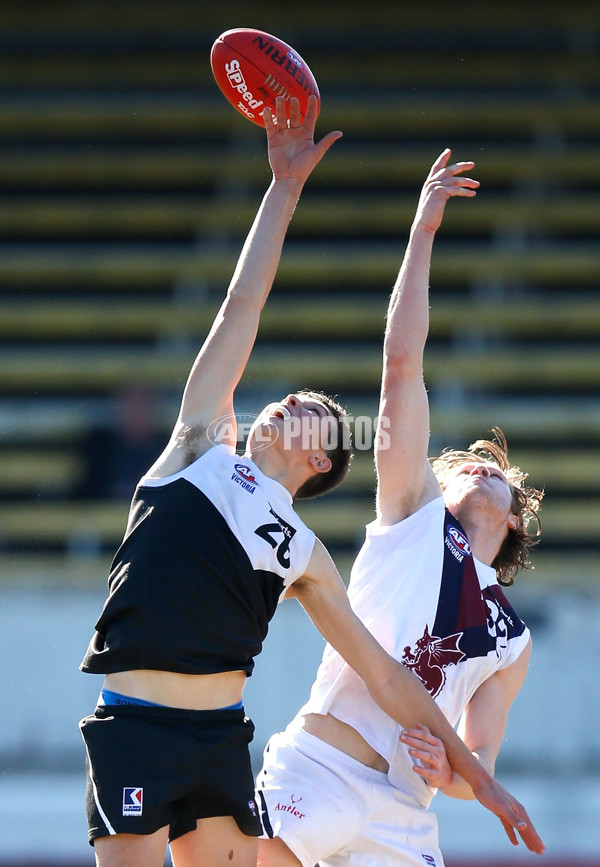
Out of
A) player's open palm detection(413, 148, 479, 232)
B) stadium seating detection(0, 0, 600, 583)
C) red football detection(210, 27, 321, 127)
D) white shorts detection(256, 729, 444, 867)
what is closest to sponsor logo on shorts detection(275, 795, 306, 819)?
white shorts detection(256, 729, 444, 867)

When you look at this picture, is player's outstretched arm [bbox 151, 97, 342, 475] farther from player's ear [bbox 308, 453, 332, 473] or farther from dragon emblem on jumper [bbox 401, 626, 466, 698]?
dragon emblem on jumper [bbox 401, 626, 466, 698]

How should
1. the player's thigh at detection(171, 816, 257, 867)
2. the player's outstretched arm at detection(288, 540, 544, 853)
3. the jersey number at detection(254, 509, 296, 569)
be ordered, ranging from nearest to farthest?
the player's thigh at detection(171, 816, 257, 867), the jersey number at detection(254, 509, 296, 569), the player's outstretched arm at detection(288, 540, 544, 853)

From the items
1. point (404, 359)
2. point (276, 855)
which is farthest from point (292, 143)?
point (276, 855)

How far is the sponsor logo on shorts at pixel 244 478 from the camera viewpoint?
294 centimetres

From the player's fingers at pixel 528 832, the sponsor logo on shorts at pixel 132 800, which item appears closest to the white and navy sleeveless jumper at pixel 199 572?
the sponsor logo on shorts at pixel 132 800

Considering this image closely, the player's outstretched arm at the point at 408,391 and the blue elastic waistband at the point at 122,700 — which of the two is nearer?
the blue elastic waistband at the point at 122,700

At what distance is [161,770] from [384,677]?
0.70 meters

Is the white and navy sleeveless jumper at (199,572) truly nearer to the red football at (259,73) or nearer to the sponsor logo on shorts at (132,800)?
the sponsor logo on shorts at (132,800)

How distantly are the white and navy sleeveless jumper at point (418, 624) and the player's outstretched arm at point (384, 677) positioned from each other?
165 mm

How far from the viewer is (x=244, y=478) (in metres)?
2.96

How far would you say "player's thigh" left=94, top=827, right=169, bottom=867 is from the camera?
2.64 meters

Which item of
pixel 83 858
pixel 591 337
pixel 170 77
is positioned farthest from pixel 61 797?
pixel 170 77

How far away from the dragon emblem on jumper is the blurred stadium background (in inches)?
201

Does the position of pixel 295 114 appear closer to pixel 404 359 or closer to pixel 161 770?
pixel 404 359
